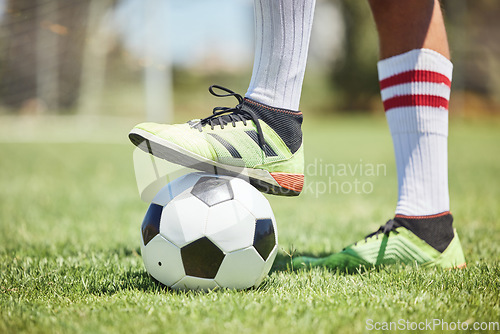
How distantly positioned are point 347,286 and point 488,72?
2420cm

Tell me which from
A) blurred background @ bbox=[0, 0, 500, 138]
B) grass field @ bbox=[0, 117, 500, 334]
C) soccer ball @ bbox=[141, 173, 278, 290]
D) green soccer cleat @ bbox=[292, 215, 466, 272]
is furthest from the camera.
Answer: blurred background @ bbox=[0, 0, 500, 138]

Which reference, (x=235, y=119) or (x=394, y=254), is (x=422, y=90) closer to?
(x=394, y=254)

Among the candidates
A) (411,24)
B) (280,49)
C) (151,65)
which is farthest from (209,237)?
(151,65)

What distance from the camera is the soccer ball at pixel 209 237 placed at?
1604 millimetres

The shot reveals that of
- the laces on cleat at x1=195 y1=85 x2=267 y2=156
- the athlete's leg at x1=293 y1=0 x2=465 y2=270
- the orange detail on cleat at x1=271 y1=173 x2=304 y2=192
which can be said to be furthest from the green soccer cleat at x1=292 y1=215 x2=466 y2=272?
the laces on cleat at x1=195 y1=85 x2=267 y2=156

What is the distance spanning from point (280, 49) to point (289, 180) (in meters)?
0.53

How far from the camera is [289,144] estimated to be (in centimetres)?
187

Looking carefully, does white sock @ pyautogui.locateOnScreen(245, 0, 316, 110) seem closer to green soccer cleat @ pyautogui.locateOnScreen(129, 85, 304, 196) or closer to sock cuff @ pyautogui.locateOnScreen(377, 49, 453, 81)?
green soccer cleat @ pyautogui.locateOnScreen(129, 85, 304, 196)

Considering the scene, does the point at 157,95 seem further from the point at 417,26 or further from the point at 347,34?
the point at 417,26

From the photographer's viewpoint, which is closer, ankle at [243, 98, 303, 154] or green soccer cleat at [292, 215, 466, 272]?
ankle at [243, 98, 303, 154]

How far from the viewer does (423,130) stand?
2.00 m

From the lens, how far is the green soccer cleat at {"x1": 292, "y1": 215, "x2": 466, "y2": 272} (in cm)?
197

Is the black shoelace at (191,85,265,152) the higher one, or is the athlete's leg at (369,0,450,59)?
the athlete's leg at (369,0,450,59)

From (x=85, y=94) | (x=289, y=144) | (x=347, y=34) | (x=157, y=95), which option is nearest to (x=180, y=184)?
(x=289, y=144)
